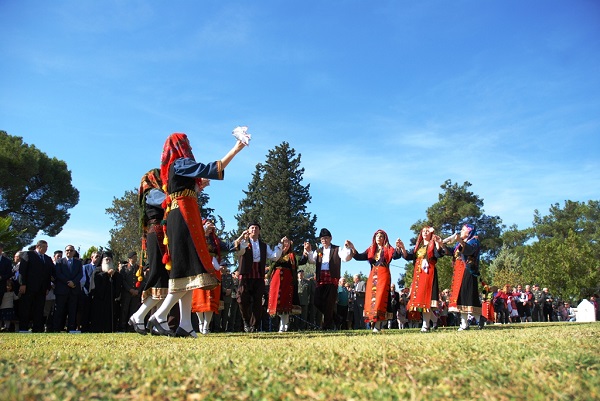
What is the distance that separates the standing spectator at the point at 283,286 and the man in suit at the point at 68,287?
433 cm

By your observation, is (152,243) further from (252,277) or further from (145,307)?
(252,277)

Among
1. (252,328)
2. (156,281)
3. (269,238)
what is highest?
(269,238)

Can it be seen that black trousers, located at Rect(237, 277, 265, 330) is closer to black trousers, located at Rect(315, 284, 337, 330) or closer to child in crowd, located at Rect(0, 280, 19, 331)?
black trousers, located at Rect(315, 284, 337, 330)

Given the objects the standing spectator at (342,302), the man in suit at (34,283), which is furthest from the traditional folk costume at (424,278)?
the man in suit at (34,283)

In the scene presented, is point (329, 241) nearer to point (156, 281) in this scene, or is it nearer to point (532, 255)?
point (156, 281)

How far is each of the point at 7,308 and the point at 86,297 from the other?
1629mm

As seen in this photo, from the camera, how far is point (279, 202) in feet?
186

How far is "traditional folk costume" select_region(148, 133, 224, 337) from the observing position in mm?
6270

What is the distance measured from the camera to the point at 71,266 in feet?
39.8

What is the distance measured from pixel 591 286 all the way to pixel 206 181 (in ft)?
123

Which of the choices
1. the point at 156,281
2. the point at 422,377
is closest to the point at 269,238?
the point at 156,281

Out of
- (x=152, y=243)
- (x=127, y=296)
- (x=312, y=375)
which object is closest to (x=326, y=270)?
(x=127, y=296)

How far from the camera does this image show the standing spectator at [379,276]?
9.93m

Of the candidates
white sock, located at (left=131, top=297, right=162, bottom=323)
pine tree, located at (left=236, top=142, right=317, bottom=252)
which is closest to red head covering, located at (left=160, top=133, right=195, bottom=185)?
white sock, located at (left=131, top=297, right=162, bottom=323)
